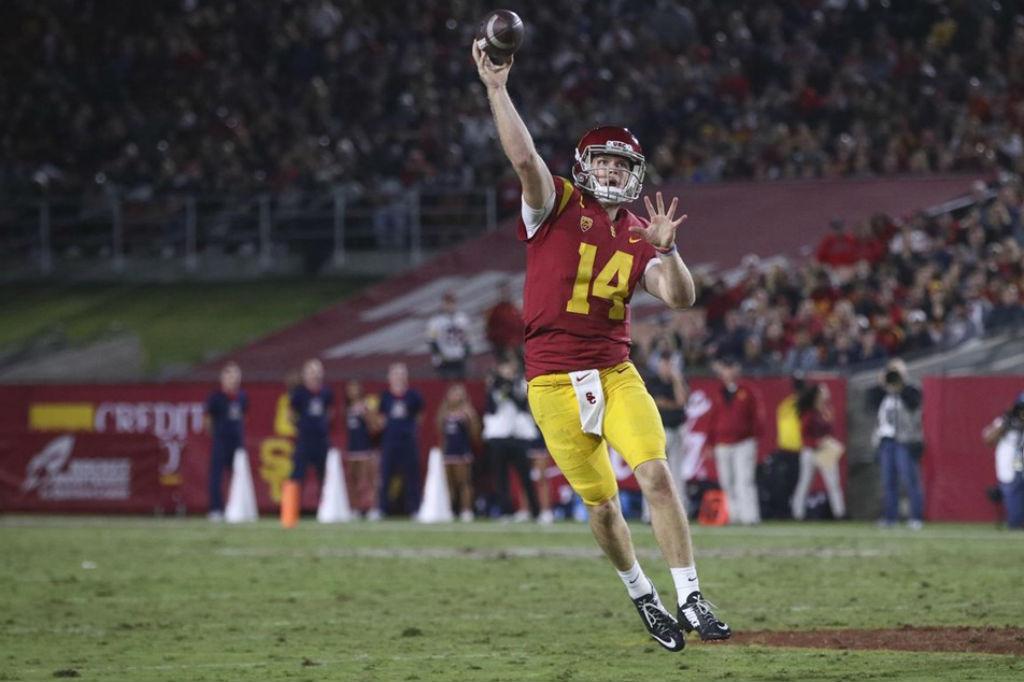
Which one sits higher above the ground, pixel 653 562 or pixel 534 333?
pixel 534 333

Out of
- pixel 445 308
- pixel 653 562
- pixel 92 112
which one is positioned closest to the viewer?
pixel 653 562

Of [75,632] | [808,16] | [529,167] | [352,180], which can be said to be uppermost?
[808,16]

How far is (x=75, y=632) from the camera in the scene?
34.7 ft

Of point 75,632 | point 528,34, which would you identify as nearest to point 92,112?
point 528,34

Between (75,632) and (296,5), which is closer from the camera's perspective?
(75,632)

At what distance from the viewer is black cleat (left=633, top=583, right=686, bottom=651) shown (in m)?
8.50

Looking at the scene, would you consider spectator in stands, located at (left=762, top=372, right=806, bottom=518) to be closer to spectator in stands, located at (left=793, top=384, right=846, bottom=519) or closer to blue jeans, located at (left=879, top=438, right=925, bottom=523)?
spectator in stands, located at (left=793, top=384, right=846, bottom=519)

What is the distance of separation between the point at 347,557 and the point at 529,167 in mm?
8696

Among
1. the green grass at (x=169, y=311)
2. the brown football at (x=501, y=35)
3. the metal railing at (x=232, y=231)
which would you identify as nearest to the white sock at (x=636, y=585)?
the brown football at (x=501, y=35)

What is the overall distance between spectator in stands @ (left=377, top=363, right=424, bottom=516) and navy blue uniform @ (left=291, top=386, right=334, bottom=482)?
75 centimetres

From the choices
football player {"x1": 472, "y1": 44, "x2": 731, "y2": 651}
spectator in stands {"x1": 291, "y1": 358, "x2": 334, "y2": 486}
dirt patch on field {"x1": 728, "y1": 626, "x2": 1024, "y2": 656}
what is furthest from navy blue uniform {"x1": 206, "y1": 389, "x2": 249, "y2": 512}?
football player {"x1": 472, "y1": 44, "x2": 731, "y2": 651}

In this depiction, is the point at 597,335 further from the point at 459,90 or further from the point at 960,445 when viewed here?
the point at 459,90

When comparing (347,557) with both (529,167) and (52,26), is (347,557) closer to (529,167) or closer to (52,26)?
(529,167)

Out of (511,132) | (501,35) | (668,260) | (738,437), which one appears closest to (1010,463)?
(738,437)
